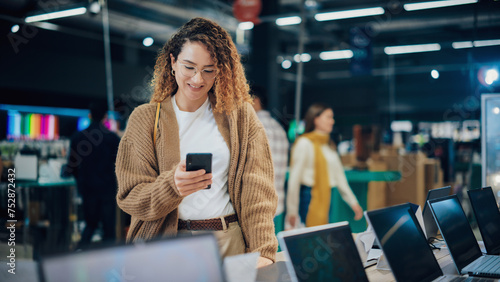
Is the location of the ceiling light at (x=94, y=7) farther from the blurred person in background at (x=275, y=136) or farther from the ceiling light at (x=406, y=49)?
the ceiling light at (x=406, y=49)

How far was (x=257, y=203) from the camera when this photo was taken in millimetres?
1755

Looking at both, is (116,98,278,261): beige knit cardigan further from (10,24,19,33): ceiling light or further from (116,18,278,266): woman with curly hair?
(10,24,19,33): ceiling light

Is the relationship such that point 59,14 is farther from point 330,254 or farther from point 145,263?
point 145,263

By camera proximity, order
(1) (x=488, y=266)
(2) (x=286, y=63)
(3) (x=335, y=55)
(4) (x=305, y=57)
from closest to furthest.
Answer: (1) (x=488, y=266) → (2) (x=286, y=63) → (3) (x=335, y=55) → (4) (x=305, y=57)

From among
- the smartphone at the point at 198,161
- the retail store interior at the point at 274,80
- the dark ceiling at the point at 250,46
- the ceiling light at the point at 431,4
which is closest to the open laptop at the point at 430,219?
the retail store interior at the point at 274,80

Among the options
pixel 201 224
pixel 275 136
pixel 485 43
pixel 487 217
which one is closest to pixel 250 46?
pixel 485 43

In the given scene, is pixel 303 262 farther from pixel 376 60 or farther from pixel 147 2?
pixel 376 60

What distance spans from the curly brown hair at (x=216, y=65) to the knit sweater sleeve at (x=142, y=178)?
0.56 feet

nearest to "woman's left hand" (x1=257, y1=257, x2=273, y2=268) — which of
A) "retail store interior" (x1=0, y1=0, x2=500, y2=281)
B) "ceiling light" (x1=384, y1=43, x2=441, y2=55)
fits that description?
"retail store interior" (x1=0, y1=0, x2=500, y2=281)

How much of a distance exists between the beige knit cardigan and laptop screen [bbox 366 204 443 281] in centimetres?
43

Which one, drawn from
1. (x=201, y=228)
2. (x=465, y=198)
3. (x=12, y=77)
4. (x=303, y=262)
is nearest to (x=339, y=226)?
(x=303, y=262)

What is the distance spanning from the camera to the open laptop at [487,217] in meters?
2.27

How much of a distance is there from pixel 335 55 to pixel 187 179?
558 inches

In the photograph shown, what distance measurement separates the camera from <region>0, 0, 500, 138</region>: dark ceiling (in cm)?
661
